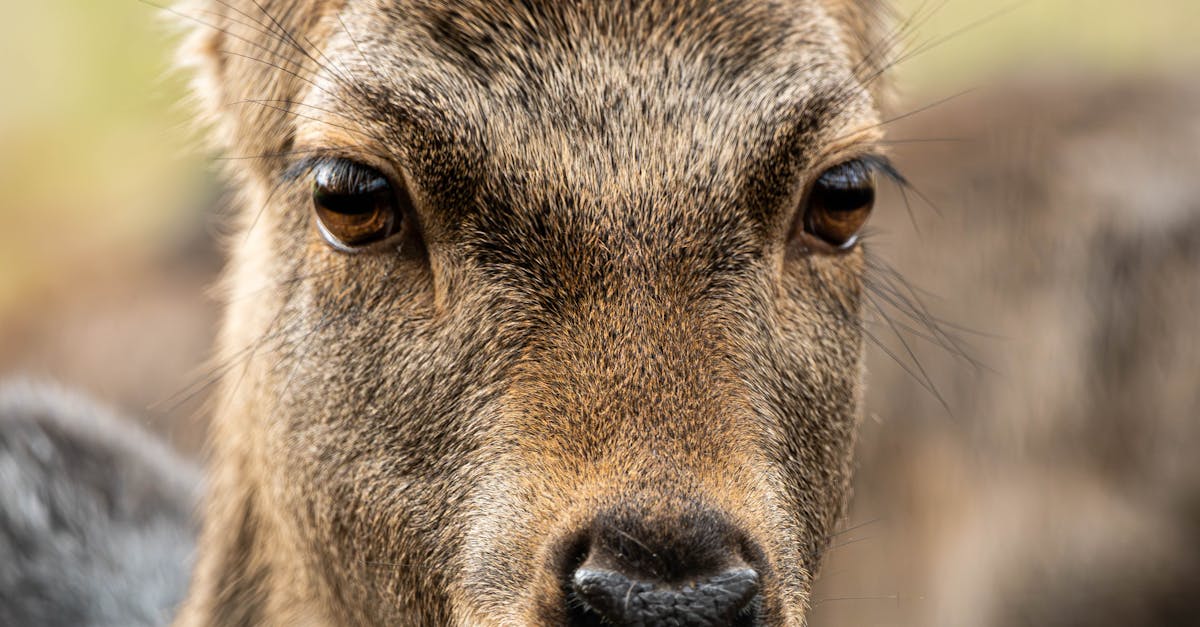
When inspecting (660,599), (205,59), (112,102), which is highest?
(112,102)

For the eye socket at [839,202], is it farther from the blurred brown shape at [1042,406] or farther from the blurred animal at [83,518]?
the blurred brown shape at [1042,406]

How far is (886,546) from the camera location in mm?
10750

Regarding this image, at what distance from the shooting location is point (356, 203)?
4312 mm

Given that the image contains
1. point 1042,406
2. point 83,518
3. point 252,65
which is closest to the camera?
point 252,65

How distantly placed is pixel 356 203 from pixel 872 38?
225 cm

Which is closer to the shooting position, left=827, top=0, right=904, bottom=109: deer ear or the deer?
the deer

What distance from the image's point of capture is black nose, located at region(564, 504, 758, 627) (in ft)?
11.3

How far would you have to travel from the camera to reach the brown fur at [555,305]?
3834mm

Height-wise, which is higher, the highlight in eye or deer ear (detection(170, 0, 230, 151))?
deer ear (detection(170, 0, 230, 151))

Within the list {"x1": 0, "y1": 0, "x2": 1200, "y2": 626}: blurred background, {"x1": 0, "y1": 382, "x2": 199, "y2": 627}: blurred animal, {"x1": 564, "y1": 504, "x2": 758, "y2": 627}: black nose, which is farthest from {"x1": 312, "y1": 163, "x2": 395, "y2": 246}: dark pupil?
{"x1": 0, "y1": 0, "x2": 1200, "y2": 626}: blurred background

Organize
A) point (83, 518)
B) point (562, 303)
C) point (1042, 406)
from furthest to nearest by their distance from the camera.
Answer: point (1042, 406)
point (83, 518)
point (562, 303)

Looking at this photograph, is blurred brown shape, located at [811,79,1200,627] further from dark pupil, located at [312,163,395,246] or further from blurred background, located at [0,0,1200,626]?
dark pupil, located at [312,163,395,246]

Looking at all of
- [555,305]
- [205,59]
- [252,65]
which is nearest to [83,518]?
[205,59]

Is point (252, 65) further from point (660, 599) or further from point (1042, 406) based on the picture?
point (1042, 406)
